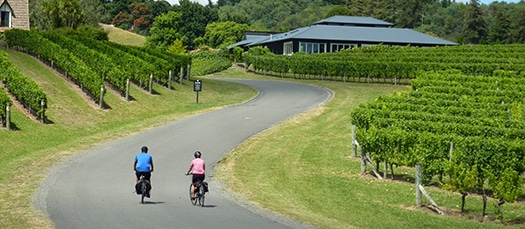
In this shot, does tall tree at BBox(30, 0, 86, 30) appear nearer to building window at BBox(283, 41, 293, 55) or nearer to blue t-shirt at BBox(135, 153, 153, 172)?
building window at BBox(283, 41, 293, 55)

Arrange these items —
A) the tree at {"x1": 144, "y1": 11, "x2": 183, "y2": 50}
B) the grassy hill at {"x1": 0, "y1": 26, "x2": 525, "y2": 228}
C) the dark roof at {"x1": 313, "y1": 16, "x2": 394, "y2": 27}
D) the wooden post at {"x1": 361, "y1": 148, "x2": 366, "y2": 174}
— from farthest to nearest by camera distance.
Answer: the tree at {"x1": 144, "y1": 11, "x2": 183, "y2": 50} → the dark roof at {"x1": 313, "y1": 16, "x2": 394, "y2": 27} → the wooden post at {"x1": 361, "y1": 148, "x2": 366, "y2": 174} → the grassy hill at {"x1": 0, "y1": 26, "x2": 525, "y2": 228}

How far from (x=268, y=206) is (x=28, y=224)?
7.56 m

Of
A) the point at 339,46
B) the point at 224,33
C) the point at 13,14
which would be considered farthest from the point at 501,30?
the point at 13,14

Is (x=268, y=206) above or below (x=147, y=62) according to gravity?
below

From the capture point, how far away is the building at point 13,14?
78062 millimetres

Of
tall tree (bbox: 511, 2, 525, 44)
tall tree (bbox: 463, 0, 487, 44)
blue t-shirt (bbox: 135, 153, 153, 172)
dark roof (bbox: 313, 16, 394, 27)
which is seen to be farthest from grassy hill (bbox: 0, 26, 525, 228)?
tall tree (bbox: 463, 0, 487, 44)

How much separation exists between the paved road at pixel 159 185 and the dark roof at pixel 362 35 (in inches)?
2306

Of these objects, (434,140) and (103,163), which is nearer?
(434,140)

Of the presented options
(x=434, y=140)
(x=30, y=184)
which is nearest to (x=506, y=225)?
(x=434, y=140)

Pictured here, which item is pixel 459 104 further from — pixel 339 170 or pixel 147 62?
pixel 147 62

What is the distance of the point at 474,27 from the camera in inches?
6900

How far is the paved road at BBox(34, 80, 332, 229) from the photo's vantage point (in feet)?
70.6

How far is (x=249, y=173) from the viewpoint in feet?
104

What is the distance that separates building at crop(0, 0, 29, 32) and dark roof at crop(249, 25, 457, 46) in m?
37.7
